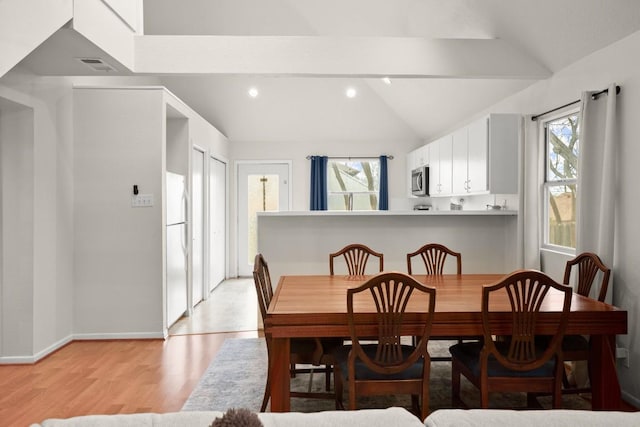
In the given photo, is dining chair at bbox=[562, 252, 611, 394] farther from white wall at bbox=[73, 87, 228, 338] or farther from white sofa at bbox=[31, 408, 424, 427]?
white wall at bbox=[73, 87, 228, 338]

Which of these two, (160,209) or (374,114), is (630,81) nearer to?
(160,209)

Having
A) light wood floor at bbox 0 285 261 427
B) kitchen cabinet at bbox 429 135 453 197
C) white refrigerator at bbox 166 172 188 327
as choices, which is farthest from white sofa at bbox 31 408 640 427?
kitchen cabinet at bbox 429 135 453 197

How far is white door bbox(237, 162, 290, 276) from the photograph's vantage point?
7.73 m

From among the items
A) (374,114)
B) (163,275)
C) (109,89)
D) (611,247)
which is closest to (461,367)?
(611,247)

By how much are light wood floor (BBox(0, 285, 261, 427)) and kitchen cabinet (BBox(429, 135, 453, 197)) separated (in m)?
2.84

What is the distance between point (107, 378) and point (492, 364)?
260 centimetres

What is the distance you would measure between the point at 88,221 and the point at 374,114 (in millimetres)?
4515

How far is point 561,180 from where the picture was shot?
3.82m

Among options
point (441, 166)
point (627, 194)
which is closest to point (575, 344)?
point (627, 194)

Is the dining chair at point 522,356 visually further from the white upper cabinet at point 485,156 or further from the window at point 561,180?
the white upper cabinet at point 485,156

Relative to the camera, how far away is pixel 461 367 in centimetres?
251

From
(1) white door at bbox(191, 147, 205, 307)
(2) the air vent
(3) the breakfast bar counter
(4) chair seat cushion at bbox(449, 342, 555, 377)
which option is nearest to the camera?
(4) chair seat cushion at bbox(449, 342, 555, 377)

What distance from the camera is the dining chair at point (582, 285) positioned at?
2596 millimetres

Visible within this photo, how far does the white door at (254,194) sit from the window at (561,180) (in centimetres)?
448
